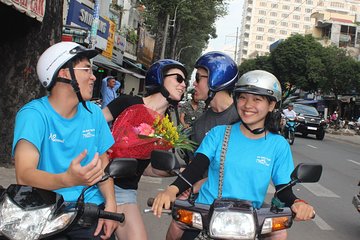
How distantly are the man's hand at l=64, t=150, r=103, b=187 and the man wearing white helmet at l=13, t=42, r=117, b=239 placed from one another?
19 cm

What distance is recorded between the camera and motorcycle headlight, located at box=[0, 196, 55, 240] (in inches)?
75.9

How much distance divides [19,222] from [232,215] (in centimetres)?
92

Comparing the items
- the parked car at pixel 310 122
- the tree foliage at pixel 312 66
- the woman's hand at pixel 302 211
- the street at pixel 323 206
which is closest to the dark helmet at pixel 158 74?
the woman's hand at pixel 302 211

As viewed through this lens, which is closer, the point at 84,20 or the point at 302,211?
the point at 302,211

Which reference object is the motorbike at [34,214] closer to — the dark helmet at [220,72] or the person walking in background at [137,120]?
the person walking in background at [137,120]

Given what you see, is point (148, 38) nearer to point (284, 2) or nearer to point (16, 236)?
point (16, 236)

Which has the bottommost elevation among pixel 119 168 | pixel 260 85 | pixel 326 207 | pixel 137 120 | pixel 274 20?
pixel 326 207

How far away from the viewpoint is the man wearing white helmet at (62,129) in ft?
7.69

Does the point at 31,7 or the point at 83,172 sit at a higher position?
the point at 31,7

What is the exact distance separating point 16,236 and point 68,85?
0.94 meters

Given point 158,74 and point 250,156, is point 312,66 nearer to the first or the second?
point 158,74

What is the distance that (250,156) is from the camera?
2695 millimetres

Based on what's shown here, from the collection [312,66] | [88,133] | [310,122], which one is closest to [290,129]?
[310,122]

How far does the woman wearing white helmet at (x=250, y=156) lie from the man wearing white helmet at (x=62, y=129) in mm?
485
